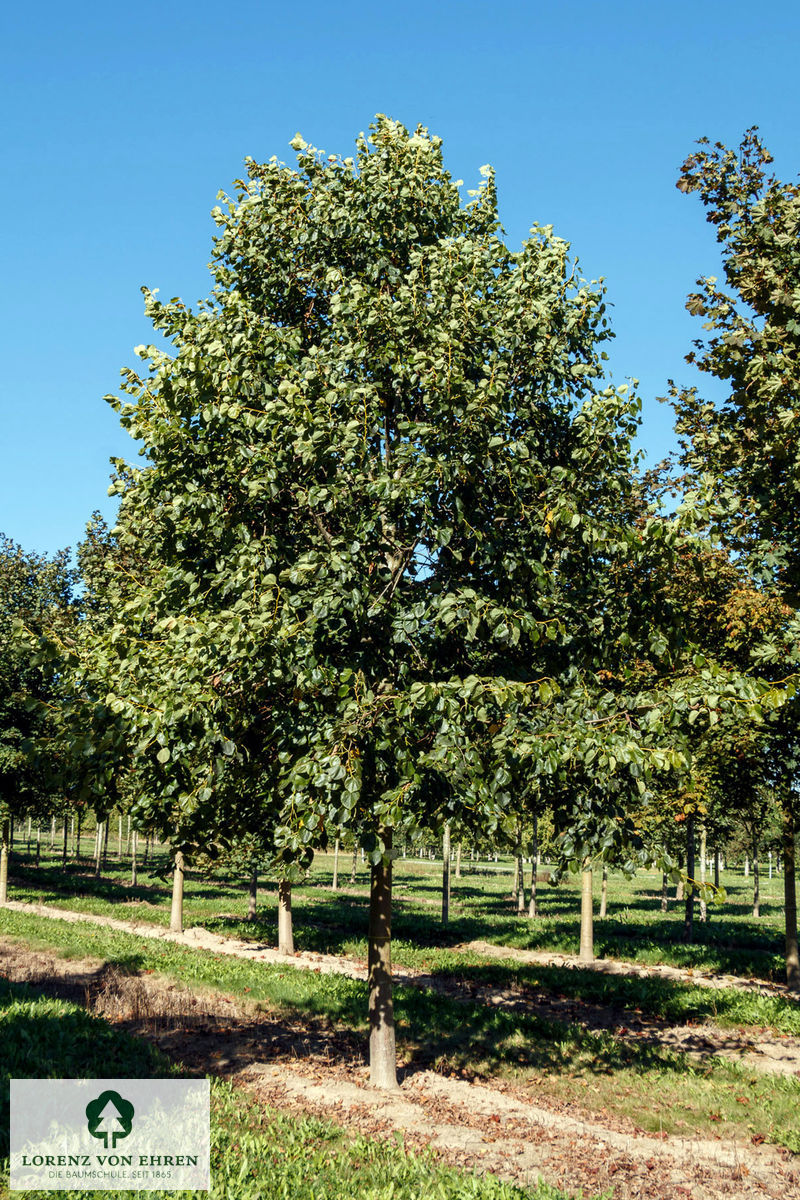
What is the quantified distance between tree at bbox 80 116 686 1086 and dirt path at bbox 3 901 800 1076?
20.8 ft

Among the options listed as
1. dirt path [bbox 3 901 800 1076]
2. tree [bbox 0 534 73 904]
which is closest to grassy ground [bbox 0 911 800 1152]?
dirt path [bbox 3 901 800 1076]

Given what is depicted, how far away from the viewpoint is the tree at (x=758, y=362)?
11.6 meters

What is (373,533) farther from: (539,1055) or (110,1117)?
(539,1055)

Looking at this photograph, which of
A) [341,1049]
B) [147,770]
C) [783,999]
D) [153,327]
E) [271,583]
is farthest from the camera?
[783,999]

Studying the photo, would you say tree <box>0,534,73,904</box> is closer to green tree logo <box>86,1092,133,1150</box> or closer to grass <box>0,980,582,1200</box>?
grass <box>0,980,582,1200</box>

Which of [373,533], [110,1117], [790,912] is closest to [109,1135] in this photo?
[110,1117]

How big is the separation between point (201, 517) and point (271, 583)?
1601mm

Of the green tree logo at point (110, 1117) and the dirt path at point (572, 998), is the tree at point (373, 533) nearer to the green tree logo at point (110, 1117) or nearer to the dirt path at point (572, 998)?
the green tree logo at point (110, 1117)

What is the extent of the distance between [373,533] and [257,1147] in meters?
6.14

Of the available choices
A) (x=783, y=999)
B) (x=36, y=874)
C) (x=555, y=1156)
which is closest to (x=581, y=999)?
(x=783, y=999)

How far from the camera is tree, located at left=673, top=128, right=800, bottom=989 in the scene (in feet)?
37.9

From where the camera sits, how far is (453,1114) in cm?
995

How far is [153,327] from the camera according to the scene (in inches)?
405

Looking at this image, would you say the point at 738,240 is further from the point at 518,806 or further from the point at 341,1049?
the point at 341,1049
